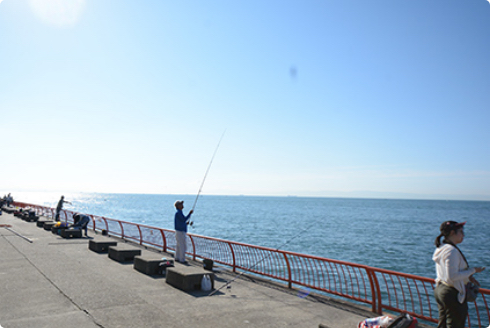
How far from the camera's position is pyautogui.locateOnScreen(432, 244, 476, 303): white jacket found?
14.6 ft

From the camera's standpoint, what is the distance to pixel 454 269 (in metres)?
4.47

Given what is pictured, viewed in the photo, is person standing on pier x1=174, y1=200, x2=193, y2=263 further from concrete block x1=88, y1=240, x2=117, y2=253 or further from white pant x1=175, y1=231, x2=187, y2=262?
concrete block x1=88, y1=240, x2=117, y2=253

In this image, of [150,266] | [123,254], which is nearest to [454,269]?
[150,266]

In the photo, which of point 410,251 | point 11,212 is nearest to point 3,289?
point 11,212

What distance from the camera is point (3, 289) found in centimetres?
842

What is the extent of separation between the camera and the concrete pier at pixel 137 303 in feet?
21.6

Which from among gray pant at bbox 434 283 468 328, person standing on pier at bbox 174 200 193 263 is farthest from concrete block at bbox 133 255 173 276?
gray pant at bbox 434 283 468 328

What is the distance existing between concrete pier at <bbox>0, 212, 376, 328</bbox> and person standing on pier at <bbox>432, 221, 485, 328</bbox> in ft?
6.35

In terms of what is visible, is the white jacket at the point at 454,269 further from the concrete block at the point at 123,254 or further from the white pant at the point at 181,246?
the concrete block at the point at 123,254

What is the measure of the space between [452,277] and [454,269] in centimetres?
11

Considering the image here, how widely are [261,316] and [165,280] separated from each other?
3735mm

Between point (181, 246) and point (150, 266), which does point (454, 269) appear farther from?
point (181, 246)

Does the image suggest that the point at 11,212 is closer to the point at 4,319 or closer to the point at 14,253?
the point at 14,253

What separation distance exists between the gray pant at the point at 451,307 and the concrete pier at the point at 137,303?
1.89 m
